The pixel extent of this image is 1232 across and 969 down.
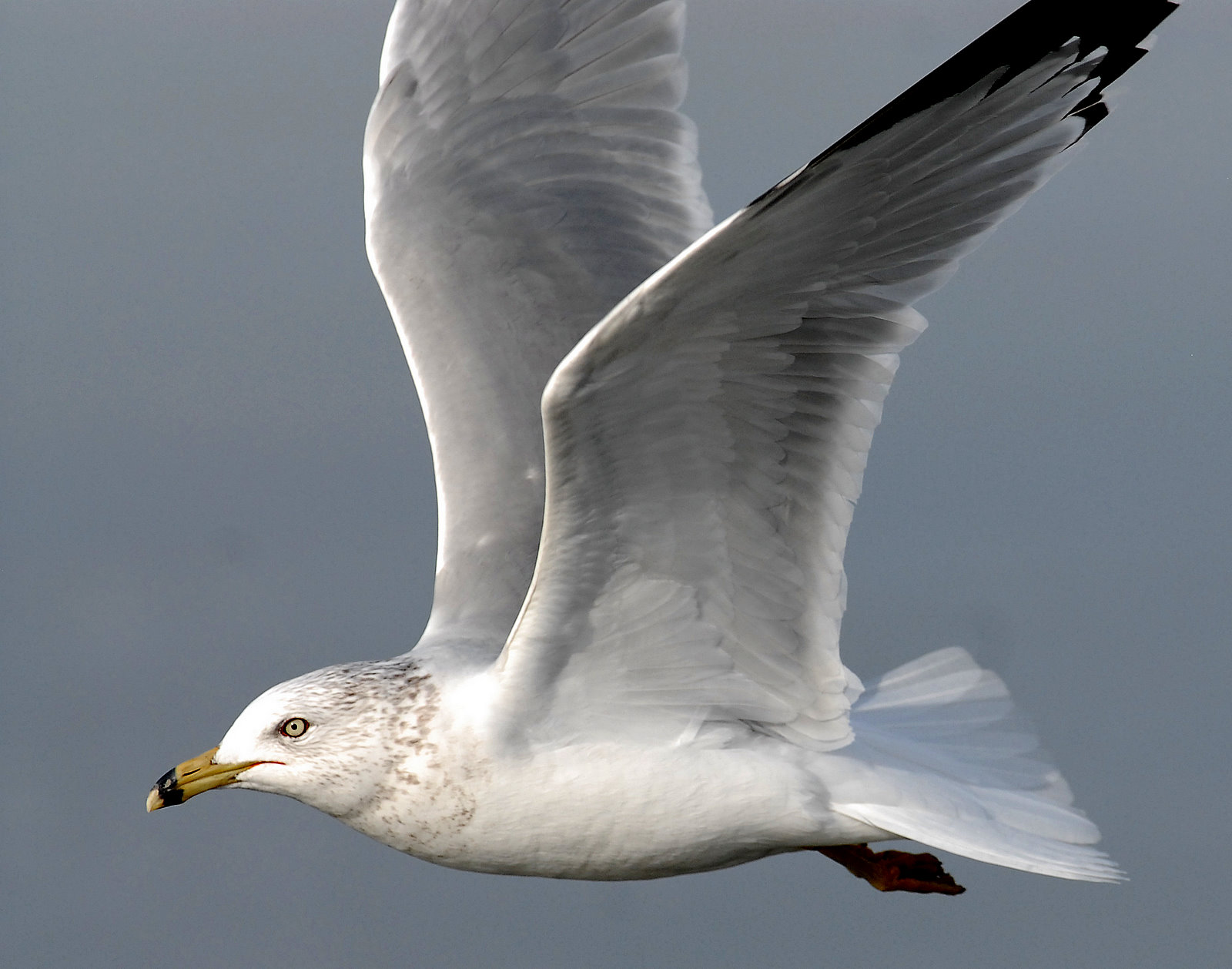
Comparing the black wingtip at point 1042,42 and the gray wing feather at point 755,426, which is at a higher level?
the black wingtip at point 1042,42

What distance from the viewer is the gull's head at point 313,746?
4.30 metres

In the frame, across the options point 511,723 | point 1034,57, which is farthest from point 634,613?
point 1034,57

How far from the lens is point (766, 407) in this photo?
3848 mm

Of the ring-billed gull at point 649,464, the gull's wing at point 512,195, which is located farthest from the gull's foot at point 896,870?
the gull's wing at point 512,195

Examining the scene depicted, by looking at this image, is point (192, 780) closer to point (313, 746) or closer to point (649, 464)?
point (313, 746)

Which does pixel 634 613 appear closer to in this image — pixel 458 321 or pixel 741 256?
pixel 741 256

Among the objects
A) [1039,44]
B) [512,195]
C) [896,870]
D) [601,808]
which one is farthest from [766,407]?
[512,195]

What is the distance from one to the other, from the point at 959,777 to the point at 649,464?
1.52 metres

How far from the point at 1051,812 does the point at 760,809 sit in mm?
914

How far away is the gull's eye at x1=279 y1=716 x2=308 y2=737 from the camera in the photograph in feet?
14.3

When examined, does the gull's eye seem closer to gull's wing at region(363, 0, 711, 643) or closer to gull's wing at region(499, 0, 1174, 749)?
gull's wing at region(499, 0, 1174, 749)

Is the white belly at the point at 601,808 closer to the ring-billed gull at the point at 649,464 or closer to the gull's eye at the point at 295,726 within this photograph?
the ring-billed gull at the point at 649,464

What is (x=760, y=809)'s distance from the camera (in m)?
4.31

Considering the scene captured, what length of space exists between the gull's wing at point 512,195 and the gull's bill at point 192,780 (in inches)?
42.9
